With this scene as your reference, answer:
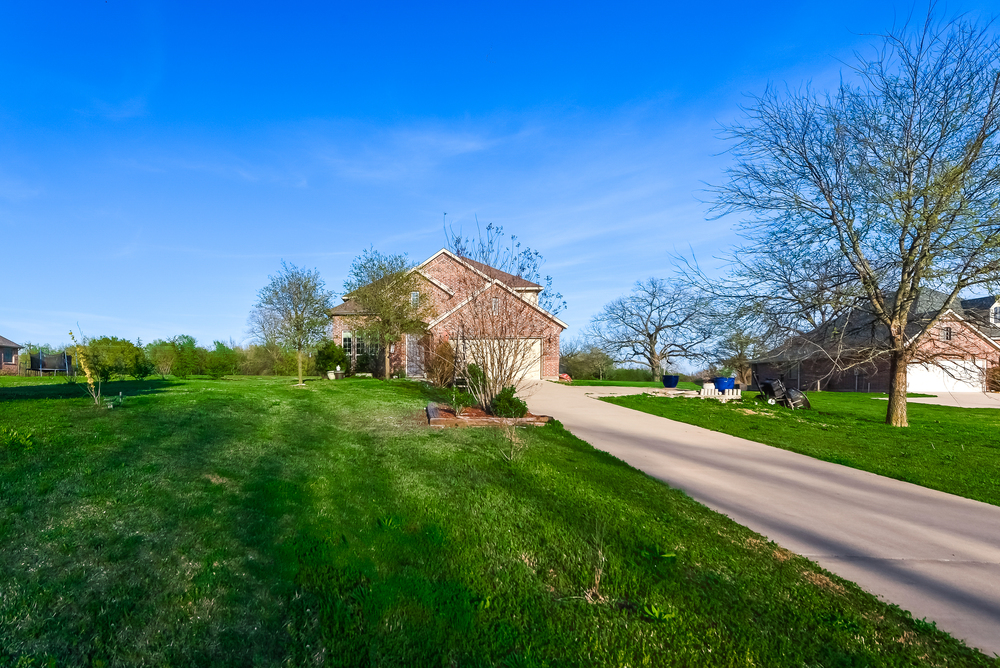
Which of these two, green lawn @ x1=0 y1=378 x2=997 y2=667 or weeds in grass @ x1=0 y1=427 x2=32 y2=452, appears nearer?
green lawn @ x1=0 y1=378 x2=997 y2=667

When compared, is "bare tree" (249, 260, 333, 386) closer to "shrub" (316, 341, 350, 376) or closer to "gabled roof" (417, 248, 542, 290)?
"shrub" (316, 341, 350, 376)

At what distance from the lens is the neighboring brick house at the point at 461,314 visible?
1102 cm

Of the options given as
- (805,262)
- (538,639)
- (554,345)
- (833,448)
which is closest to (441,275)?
(554,345)

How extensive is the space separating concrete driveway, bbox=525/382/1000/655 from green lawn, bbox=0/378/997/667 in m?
0.35

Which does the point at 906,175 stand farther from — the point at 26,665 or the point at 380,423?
the point at 26,665

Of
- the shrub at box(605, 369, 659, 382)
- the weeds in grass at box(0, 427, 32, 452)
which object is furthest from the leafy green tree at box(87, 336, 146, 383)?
the shrub at box(605, 369, 659, 382)

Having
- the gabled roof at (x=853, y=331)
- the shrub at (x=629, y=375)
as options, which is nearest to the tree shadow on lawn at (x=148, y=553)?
the gabled roof at (x=853, y=331)

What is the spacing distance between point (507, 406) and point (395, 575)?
6999 millimetres

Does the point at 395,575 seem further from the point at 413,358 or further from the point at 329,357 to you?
the point at 329,357

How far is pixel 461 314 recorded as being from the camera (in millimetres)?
11125

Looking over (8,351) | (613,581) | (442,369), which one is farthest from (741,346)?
(8,351)

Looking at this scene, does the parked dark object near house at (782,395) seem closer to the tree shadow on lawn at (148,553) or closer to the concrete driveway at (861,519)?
the concrete driveway at (861,519)

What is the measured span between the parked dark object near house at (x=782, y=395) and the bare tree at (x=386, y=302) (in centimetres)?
1440

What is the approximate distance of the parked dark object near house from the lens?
1645 centimetres
